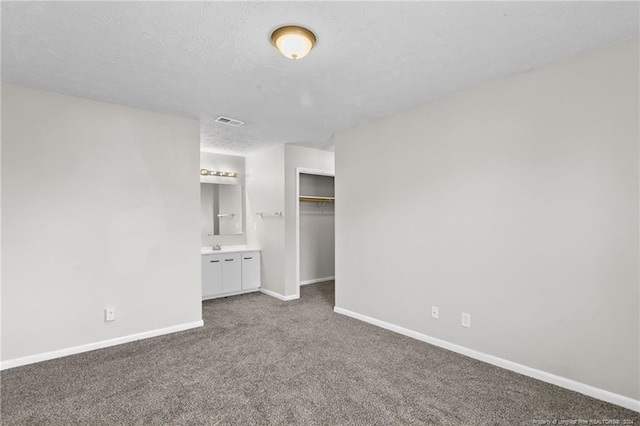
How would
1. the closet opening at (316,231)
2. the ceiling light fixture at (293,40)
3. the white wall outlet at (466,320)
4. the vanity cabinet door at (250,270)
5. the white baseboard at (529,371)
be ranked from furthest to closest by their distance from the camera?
the closet opening at (316,231) → the vanity cabinet door at (250,270) → the white wall outlet at (466,320) → the white baseboard at (529,371) → the ceiling light fixture at (293,40)

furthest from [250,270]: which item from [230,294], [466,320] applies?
[466,320]

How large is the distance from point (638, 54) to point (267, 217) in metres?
4.55

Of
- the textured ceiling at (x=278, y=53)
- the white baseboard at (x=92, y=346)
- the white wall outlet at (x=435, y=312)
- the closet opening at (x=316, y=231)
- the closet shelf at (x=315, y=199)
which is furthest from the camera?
the closet opening at (x=316, y=231)

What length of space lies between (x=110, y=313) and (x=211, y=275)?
1.76 m

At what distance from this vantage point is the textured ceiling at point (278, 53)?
1.84 meters

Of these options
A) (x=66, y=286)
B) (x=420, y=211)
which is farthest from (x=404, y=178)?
(x=66, y=286)

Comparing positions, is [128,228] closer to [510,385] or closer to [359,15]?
[359,15]

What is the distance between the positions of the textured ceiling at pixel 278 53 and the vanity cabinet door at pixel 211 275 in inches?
95.5

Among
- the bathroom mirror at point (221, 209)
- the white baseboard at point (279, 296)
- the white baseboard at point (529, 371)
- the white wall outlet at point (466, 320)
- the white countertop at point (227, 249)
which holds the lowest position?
the white baseboard at point (279, 296)

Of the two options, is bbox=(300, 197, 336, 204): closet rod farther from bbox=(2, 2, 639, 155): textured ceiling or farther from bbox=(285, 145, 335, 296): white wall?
bbox=(2, 2, 639, 155): textured ceiling

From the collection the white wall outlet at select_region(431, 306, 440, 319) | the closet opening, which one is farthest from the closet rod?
the white wall outlet at select_region(431, 306, 440, 319)

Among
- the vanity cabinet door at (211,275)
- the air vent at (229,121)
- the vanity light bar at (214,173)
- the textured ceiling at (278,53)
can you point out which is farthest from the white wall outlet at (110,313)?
the vanity light bar at (214,173)

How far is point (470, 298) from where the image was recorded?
2959 millimetres

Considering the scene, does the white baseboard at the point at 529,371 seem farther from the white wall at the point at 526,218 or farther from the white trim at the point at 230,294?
the white trim at the point at 230,294
